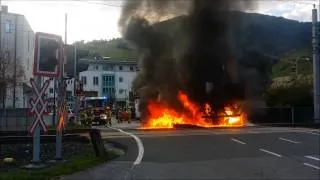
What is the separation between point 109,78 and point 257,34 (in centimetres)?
7569

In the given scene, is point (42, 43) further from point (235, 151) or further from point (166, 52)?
point (166, 52)

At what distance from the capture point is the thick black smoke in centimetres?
4253

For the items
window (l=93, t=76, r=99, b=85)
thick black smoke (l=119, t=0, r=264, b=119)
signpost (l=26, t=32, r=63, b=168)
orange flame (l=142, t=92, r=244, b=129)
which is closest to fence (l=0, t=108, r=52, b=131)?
orange flame (l=142, t=92, r=244, b=129)

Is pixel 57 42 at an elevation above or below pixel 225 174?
above

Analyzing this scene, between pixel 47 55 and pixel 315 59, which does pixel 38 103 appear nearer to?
pixel 47 55

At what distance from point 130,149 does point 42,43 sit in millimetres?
6677

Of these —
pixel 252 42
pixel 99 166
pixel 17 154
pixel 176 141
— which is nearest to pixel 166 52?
pixel 252 42

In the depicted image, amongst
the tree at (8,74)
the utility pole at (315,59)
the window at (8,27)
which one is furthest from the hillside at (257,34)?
the window at (8,27)

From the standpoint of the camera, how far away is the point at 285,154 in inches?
663

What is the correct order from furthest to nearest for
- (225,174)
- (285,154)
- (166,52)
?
(166,52), (285,154), (225,174)

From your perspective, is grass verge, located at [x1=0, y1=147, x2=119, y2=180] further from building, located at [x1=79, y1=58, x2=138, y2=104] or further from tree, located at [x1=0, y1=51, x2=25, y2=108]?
building, located at [x1=79, y1=58, x2=138, y2=104]

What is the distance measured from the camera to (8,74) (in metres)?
53.8

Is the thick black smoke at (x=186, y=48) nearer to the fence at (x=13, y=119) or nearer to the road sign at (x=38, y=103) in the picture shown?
the fence at (x=13, y=119)

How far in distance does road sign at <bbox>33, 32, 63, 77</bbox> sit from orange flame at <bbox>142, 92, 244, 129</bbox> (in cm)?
2653
